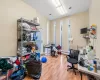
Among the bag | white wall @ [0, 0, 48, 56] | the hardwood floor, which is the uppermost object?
white wall @ [0, 0, 48, 56]

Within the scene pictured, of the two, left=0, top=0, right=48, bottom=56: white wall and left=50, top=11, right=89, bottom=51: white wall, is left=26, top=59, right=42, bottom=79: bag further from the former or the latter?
left=50, top=11, right=89, bottom=51: white wall

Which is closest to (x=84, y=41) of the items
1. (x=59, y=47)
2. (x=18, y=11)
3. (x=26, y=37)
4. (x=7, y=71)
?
(x=59, y=47)

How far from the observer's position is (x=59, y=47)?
5.93 metres

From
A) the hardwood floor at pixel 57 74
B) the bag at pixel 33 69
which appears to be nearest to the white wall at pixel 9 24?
the bag at pixel 33 69

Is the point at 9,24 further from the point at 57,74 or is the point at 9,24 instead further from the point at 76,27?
the point at 76,27

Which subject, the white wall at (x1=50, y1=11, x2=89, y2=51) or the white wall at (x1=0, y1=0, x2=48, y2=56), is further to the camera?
the white wall at (x1=50, y1=11, x2=89, y2=51)

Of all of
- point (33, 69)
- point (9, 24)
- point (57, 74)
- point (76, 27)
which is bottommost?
point (57, 74)

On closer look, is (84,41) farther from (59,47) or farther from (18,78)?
(18,78)

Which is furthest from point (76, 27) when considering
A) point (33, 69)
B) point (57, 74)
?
point (33, 69)

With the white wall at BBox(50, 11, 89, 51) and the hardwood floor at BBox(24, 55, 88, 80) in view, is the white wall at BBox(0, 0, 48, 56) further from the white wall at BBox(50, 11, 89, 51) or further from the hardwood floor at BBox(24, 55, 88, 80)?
the white wall at BBox(50, 11, 89, 51)

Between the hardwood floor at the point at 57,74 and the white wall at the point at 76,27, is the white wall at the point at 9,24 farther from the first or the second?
the white wall at the point at 76,27

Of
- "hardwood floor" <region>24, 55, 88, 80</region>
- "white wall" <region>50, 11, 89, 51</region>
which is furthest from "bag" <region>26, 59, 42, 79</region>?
"white wall" <region>50, 11, 89, 51</region>

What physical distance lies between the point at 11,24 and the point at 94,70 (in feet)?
9.28

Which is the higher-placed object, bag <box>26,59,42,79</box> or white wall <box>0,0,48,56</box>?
white wall <box>0,0,48,56</box>
